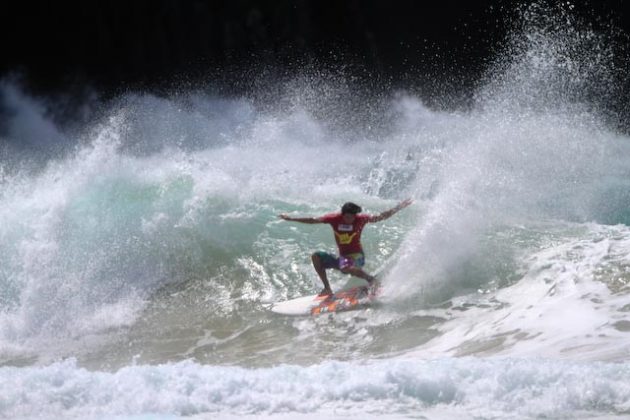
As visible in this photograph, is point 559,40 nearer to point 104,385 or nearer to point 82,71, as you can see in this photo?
point 82,71

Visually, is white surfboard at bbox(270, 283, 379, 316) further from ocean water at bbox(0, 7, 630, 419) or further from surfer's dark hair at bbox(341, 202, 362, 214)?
surfer's dark hair at bbox(341, 202, 362, 214)

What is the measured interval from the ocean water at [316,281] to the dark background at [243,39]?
3865 mm

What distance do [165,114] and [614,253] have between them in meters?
14.8

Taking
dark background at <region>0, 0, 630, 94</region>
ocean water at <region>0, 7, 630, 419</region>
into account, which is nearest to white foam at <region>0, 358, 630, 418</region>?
ocean water at <region>0, 7, 630, 419</region>

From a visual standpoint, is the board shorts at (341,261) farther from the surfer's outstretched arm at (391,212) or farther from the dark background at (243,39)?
the dark background at (243,39)

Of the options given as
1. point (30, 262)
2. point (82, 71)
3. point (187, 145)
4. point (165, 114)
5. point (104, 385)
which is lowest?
point (104, 385)

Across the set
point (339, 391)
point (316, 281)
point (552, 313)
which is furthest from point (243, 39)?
point (339, 391)

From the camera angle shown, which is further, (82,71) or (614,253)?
(82,71)

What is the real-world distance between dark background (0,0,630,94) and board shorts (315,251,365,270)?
11918mm

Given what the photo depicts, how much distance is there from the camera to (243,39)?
18.5 m

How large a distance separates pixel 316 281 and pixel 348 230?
884mm

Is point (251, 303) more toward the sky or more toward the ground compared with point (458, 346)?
more toward the sky

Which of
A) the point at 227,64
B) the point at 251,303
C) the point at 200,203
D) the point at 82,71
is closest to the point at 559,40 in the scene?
the point at 227,64

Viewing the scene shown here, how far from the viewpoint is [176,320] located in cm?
704
